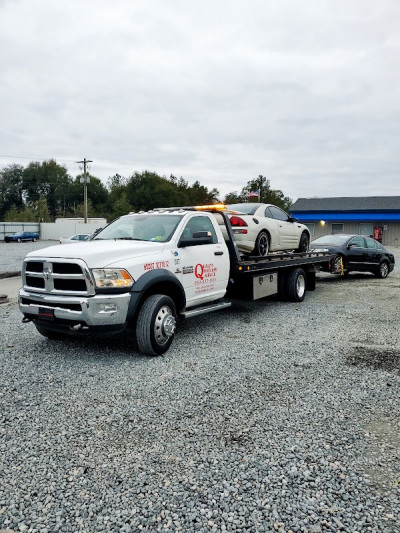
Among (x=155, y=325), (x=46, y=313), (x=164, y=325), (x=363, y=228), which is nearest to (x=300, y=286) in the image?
(x=164, y=325)

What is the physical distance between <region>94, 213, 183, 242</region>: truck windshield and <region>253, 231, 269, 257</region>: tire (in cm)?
240

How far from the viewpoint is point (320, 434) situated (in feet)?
11.8

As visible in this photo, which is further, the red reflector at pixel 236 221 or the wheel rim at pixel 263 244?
the wheel rim at pixel 263 244

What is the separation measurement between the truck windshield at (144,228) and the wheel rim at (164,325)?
3.64ft

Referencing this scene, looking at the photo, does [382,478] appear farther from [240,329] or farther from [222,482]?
[240,329]

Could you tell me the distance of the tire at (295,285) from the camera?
988cm

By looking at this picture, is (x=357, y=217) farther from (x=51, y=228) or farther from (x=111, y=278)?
(x=111, y=278)

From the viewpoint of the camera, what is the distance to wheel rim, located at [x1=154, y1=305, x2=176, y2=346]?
567 cm

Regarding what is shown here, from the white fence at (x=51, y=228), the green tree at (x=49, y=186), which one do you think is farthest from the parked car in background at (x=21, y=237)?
the green tree at (x=49, y=186)

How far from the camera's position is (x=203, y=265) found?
6.77 metres

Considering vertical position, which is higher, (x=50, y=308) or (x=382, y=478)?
(x=50, y=308)

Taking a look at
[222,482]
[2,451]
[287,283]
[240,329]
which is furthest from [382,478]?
[287,283]

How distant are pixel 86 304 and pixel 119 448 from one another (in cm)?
214

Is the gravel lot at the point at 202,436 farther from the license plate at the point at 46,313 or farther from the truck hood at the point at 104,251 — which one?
the truck hood at the point at 104,251
